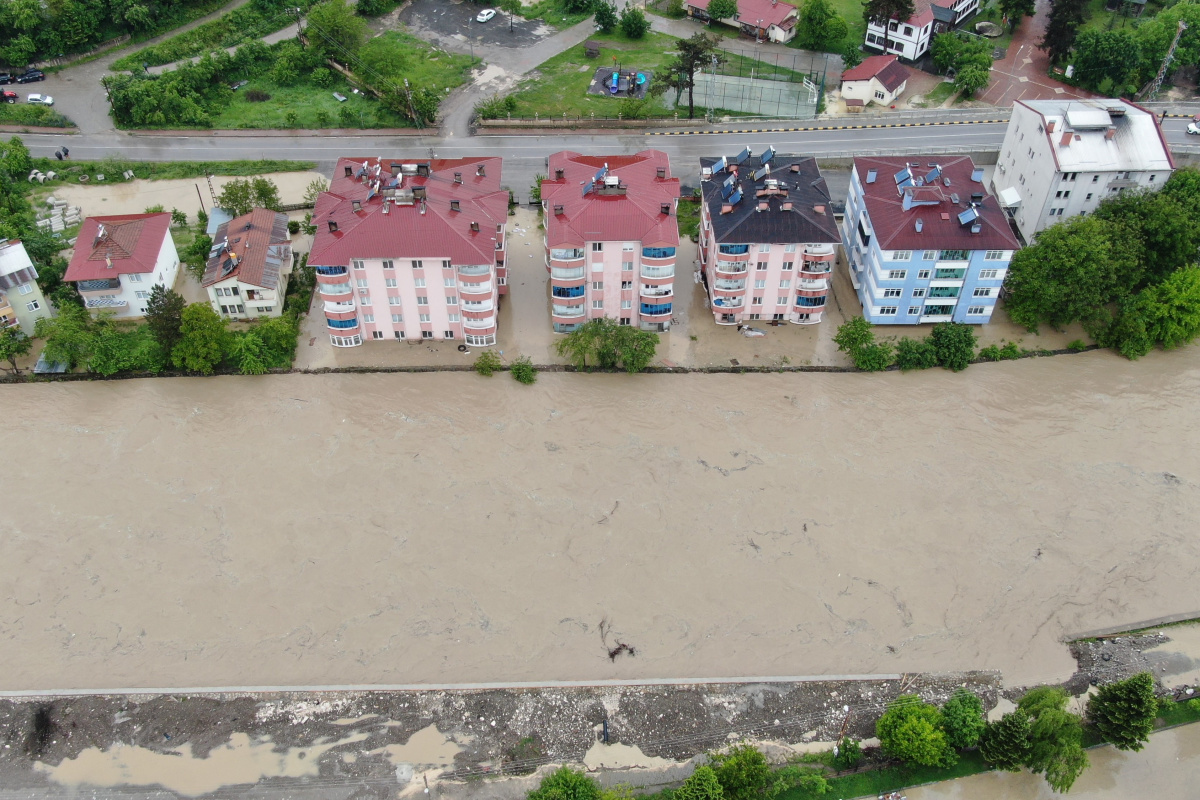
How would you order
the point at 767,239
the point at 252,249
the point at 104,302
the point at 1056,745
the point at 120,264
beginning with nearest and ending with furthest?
the point at 1056,745, the point at 767,239, the point at 120,264, the point at 104,302, the point at 252,249

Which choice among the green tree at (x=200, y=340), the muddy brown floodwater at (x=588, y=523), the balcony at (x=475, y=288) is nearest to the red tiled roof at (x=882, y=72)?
the muddy brown floodwater at (x=588, y=523)

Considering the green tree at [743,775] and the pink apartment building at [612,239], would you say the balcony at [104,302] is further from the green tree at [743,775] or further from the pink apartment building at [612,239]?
the green tree at [743,775]

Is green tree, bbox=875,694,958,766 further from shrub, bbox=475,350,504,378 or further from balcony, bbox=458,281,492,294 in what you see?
balcony, bbox=458,281,492,294

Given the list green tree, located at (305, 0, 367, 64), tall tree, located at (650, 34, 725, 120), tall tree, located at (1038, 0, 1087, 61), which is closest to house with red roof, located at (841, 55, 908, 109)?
tall tree, located at (650, 34, 725, 120)

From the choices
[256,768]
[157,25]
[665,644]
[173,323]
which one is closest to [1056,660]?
[665,644]

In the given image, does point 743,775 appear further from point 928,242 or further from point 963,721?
point 928,242

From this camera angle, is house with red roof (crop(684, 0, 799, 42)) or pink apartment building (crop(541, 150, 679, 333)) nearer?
pink apartment building (crop(541, 150, 679, 333))

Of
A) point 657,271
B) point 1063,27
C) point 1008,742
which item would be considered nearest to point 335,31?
point 657,271
